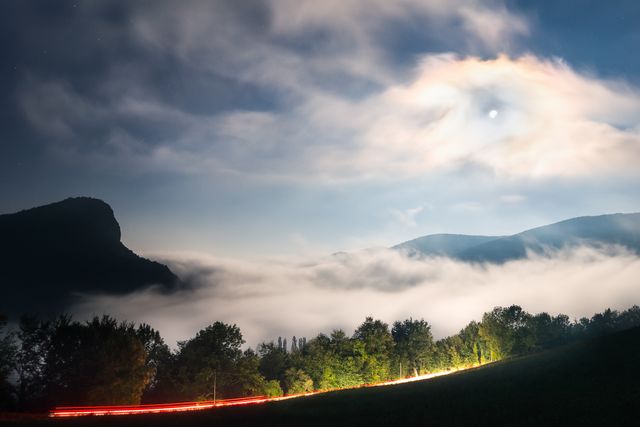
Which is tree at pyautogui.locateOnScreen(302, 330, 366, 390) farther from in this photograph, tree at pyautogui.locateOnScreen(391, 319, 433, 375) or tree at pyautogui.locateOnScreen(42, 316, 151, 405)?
tree at pyautogui.locateOnScreen(42, 316, 151, 405)

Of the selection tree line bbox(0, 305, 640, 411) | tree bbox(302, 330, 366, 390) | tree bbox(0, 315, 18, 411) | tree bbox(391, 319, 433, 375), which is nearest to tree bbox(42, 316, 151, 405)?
tree line bbox(0, 305, 640, 411)

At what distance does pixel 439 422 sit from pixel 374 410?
31.9ft

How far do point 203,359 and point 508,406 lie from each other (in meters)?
91.4

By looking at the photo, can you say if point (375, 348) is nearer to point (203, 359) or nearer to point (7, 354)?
point (203, 359)

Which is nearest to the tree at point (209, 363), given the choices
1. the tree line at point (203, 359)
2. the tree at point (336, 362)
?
the tree line at point (203, 359)

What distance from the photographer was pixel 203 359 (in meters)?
105

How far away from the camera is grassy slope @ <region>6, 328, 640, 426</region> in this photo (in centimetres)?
2355

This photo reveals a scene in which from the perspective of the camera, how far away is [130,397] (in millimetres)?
80875

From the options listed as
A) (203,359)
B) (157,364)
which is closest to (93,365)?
(203,359)

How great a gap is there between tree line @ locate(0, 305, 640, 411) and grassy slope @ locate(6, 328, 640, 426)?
5309 cm

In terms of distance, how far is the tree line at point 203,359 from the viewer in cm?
8244

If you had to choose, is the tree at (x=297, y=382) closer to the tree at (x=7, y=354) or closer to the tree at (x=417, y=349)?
the tree at (x=417, y=349)

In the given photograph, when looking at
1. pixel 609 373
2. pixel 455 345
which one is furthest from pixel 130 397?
pixel 455 345

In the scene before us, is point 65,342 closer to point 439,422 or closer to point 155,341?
point 155,341
